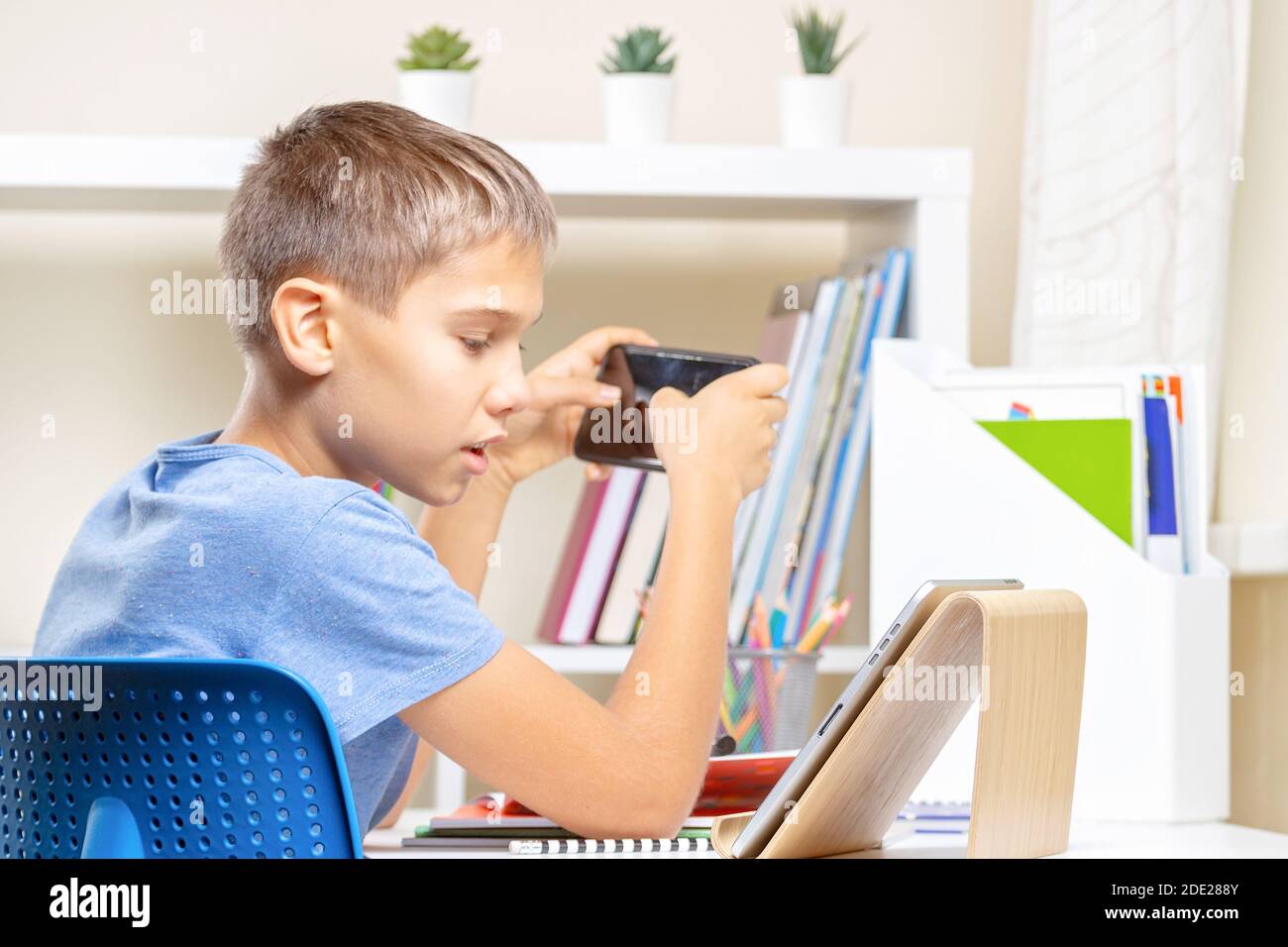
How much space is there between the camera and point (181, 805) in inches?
24.6

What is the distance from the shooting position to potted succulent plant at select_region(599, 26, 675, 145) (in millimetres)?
1423

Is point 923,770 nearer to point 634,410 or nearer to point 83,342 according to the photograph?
point 634,410

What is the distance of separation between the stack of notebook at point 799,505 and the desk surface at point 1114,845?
41cm

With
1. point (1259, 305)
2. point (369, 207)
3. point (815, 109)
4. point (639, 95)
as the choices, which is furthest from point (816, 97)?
point (369, 207)

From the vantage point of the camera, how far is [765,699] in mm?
1291

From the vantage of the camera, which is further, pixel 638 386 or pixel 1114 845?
pixel 638 386

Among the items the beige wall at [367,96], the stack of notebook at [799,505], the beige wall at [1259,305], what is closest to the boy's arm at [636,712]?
the stack of notebook at [799,505]

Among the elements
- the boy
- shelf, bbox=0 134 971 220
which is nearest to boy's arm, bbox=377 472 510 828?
the boy

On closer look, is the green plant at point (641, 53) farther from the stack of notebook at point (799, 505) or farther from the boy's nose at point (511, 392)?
the boy's nose at point (511, 392)

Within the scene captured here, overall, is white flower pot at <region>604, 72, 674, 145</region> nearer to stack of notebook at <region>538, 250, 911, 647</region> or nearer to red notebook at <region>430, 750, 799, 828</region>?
stack of notebook at <region>538, 250, 911, 647</region>

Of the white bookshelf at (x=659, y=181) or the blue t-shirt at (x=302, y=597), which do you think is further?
the white bookshelf at (x=659, y=181)

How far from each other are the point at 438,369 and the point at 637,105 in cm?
65

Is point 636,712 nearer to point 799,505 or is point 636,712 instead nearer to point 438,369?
point 438,369

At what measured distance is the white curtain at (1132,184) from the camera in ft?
4.19
